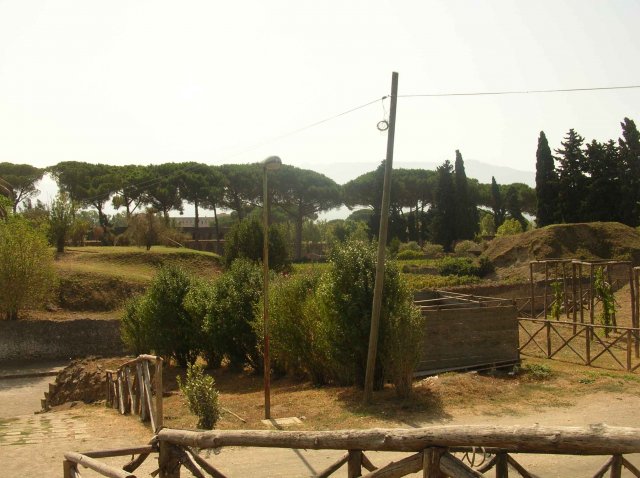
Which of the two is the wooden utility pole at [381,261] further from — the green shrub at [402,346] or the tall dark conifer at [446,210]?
the tall dark conifer at [446,210]

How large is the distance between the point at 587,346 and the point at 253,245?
2476 centimetres

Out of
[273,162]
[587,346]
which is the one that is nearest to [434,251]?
[587,346]

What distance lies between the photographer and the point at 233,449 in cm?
Answer: 1055

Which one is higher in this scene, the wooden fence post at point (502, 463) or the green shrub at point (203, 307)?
the wooden fence post at point (502, 463)

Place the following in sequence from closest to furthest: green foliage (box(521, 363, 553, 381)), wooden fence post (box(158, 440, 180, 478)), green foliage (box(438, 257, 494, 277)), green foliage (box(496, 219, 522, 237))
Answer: wooden fence post (box(158, 440, 180, 478)) < green foliage (box(521, 363, 553, 381)) < green foliage (box(438, 257, 494, 277)) < green foliage (box(496, 219, 522, 237))

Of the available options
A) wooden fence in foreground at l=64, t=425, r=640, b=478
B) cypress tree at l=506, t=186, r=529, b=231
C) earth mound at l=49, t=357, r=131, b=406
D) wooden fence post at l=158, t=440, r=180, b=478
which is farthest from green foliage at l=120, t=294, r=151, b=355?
cypress tree at l=506, t=186, r=529, b=231

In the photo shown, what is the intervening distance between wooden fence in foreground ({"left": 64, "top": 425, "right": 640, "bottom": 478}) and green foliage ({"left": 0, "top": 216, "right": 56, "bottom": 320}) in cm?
2574

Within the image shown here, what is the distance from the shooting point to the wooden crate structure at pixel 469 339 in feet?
53.9

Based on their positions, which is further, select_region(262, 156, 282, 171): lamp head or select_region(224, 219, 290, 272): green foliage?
select_region(224, 219, 290, 272): green foliage

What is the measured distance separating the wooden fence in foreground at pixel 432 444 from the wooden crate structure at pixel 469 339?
10804mm

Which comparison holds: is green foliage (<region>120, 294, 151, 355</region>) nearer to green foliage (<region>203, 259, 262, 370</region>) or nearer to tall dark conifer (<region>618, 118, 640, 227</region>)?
green foliage (<region>203, 259, 262, 370</region>)

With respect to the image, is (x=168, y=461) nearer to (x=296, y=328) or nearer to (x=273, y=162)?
(x=273, y=162)

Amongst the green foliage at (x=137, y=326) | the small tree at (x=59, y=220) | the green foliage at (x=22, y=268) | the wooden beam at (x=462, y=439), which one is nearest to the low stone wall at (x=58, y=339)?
the green foliage at (x=22, y=268)

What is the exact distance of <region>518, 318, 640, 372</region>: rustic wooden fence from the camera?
16.6 meters
